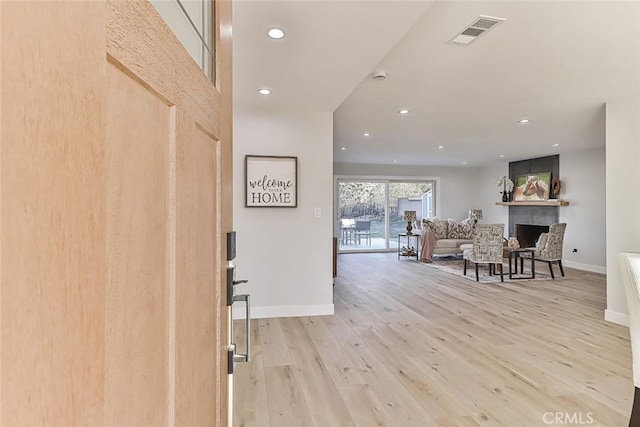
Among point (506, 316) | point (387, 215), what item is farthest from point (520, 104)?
point (387, 215)

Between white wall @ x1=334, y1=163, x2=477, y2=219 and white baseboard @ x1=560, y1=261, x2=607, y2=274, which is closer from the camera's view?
white baseboard @ x1=560, y1=261, x2=607, y2=274

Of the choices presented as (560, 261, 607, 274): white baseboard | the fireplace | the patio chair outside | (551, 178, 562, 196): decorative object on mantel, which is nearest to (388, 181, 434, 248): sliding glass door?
the patio chair outside

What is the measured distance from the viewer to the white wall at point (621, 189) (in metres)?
3.47

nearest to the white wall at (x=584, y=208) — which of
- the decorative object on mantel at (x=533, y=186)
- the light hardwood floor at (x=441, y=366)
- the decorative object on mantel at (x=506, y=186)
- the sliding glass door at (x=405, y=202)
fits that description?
the decorative object on mantel at (x=533, y=186)

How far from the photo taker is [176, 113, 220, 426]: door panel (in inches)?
24.7

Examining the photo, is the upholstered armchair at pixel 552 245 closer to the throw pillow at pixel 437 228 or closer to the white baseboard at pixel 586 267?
the white baseboard at pixel 586 267

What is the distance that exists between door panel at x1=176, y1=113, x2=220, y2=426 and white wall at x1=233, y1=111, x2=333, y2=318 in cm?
299

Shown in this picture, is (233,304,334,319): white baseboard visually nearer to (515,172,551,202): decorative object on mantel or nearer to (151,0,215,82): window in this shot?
(151,0,215,82): window

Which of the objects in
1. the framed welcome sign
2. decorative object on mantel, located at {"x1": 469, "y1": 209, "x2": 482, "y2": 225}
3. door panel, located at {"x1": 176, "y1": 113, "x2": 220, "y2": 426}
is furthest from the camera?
decorative object on mantel, located at {"x1": 469, "y1": 209, "x2": 482, "y2": 225}

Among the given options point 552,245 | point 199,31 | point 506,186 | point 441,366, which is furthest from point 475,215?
point 199,31

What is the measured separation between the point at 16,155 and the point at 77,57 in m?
0.12

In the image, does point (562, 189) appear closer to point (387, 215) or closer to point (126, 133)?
point (387, 215)

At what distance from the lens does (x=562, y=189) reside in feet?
24.8

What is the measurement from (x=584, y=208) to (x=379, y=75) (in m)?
6.26
